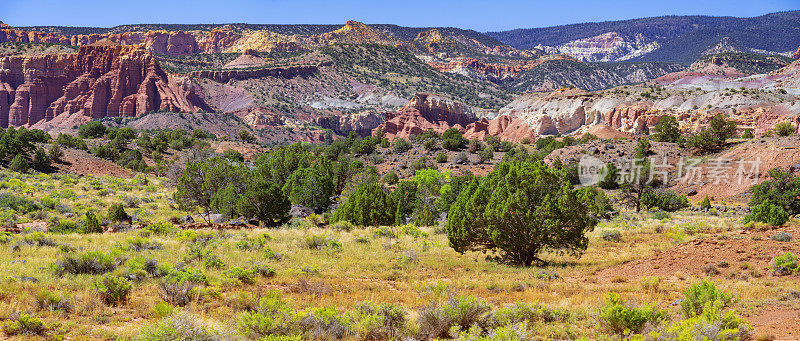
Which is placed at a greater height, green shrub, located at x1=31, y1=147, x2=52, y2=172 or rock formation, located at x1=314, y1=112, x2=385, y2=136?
rock formation, located at x1=314, y1=112, x2=385, y2=136

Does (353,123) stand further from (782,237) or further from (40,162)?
(782,237)

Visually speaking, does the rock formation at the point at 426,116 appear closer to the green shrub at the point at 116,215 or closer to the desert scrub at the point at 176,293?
the green shrub at the point at 116,215

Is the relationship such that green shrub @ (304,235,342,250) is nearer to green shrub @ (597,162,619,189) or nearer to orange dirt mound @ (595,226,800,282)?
orange dirt mound @ (595,226,800,282)

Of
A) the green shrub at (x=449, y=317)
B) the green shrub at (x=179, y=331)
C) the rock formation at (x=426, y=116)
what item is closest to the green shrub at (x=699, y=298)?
the green shrub at (x=449, y=317)

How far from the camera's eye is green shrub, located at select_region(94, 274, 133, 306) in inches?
363

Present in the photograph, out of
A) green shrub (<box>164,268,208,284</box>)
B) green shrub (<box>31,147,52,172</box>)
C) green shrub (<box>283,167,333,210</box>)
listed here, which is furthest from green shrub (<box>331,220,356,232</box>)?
green shrub (<box>31,147,52,172</box>)

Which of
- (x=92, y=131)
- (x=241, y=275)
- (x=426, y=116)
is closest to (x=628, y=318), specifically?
(x=241, y=275)

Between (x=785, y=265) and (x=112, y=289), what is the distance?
1577cm

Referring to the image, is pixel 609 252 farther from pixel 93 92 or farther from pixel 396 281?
pixel 93 92

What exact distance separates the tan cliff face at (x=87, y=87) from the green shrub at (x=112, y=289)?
130m

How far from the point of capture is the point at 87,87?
435 feet

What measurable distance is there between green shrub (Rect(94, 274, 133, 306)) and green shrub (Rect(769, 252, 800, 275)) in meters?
15.5

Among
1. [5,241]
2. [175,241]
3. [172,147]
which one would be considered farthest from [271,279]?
[172,147]

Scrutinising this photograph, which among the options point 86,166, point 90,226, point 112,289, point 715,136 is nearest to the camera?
point 112,289
